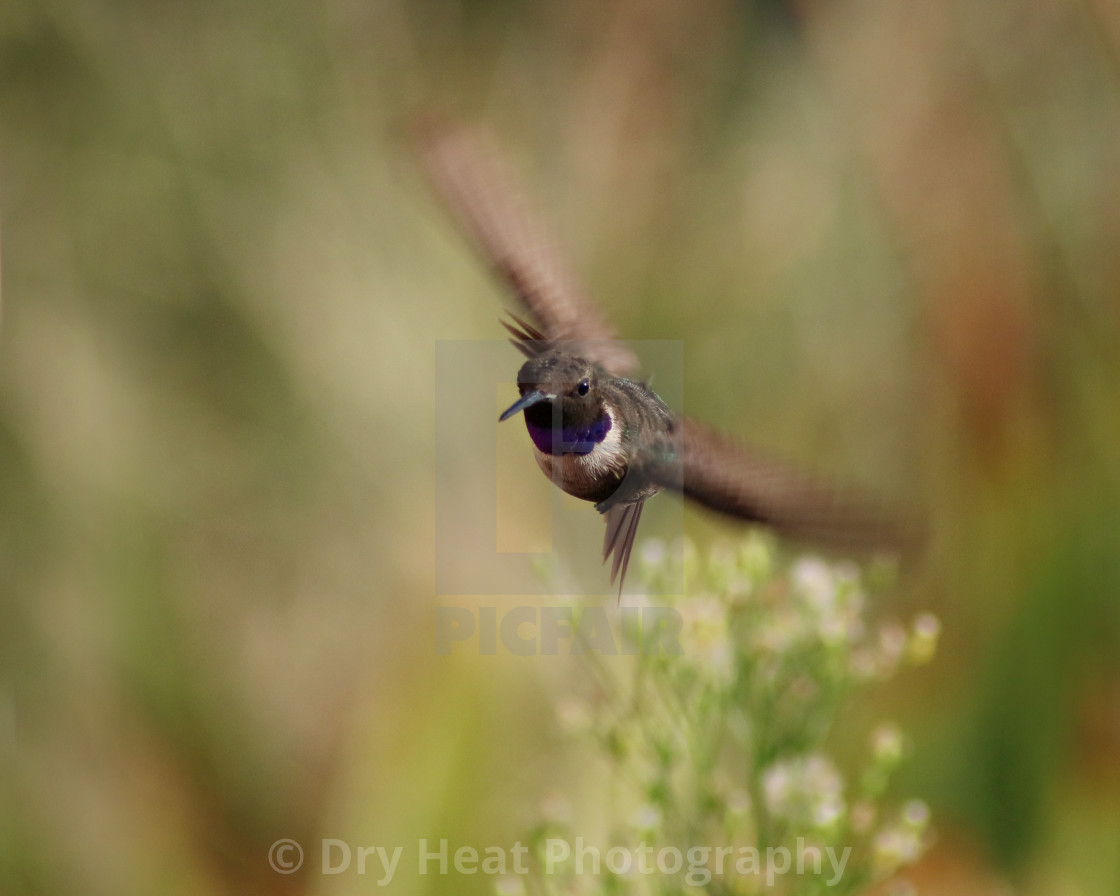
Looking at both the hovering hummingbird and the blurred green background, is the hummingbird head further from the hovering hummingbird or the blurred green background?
the blurred green background

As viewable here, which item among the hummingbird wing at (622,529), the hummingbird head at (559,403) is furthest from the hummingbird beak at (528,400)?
the hummingbird wing at (622,529)

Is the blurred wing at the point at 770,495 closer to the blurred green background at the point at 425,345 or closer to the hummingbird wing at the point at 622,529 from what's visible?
the hummingbird wing at the point at 622,529

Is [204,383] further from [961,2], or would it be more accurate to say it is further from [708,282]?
[961,2]

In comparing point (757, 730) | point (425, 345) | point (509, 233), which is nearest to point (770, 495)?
point (509, 233)

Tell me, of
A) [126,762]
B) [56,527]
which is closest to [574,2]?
[56,527]

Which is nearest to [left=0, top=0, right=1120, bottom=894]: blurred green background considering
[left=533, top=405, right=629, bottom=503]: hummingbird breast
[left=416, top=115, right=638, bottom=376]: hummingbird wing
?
[left=416, top=115, right=638, bottom=376]: hummingbird wing

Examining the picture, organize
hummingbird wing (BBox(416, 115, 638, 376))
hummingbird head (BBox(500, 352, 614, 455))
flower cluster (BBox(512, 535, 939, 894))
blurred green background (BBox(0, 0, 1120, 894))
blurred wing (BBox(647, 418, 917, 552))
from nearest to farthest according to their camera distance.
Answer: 1. blurred wing (BBox(647, 418, 917, 552))
2. hummingbird head (BBox(500, 352, 614, 455))
3. hummingbird wing (BBox(416, 115, 638, 376))
4. flower cluster (BBox(512, 535, 939, 894))
5. blurred green background (BBox(0, 0, 1120, 894))

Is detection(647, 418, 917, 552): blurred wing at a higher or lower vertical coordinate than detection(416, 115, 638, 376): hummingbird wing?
lower
